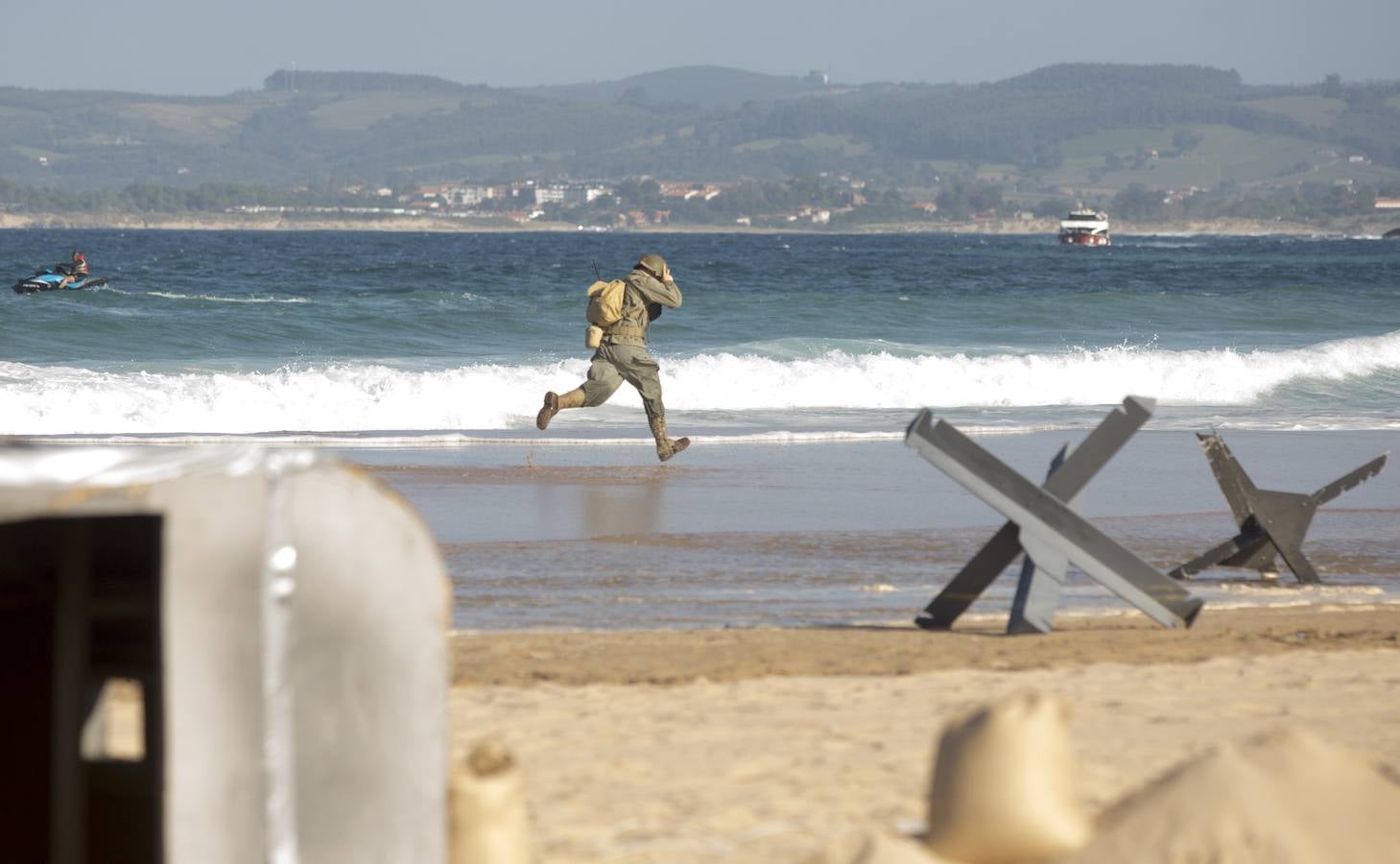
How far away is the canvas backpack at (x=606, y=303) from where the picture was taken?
12977 millimetres

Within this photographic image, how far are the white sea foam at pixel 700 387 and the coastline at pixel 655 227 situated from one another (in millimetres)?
116270

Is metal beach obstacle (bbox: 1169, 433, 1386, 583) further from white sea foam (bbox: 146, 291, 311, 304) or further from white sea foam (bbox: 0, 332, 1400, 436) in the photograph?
white sea foam (bbox: 146, 291, 311, 304)

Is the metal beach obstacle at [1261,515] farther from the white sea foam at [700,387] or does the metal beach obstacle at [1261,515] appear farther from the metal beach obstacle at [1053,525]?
the white sea foam at [700,387]

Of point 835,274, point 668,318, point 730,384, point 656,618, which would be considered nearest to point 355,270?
point 835,274

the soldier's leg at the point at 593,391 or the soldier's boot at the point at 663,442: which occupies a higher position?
the soldier's leg at the point at 593,391

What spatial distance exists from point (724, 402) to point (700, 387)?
1.72 ft

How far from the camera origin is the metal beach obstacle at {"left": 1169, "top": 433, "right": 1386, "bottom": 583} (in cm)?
868

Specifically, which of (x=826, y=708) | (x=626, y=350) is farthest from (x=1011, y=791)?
(x=626, y=350)

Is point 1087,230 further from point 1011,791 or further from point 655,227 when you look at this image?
point 1011,791

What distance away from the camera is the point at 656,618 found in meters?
8.02

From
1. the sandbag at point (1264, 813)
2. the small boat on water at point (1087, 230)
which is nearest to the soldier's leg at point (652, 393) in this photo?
the sandbag at point (1264, 813)

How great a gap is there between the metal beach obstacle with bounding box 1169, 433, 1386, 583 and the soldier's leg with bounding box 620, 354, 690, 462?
195 inches

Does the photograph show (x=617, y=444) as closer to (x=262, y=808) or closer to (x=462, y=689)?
(x=462, y=689)

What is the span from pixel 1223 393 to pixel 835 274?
31971 millimetres
